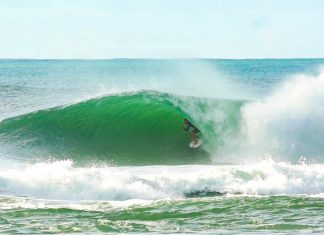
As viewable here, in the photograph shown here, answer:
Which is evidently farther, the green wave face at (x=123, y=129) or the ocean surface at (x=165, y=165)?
the green wave face at (x=123, y=129)

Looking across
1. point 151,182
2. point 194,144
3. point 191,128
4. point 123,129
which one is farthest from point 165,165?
point 151,182

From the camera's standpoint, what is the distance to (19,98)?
43.9m

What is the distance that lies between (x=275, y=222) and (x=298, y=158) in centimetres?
963

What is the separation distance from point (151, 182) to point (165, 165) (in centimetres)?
468

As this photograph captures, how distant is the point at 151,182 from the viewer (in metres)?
16.5

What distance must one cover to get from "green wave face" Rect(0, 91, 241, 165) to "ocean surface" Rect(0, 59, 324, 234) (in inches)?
1.3

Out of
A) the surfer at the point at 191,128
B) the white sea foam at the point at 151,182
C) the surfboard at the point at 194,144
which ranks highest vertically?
the surfer at the point at 191,128

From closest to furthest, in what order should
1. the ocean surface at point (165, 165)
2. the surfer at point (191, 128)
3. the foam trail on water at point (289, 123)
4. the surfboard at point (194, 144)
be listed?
the ocean surface at point (165, 165) < the surfboard at point (194, 144) < the foam trail on water at point (289, 123) < the surfer at point (191, 128)

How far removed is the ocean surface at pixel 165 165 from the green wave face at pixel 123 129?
33 millimetres

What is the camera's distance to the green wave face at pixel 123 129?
22.8m

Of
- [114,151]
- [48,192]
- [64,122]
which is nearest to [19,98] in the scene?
[64,122]

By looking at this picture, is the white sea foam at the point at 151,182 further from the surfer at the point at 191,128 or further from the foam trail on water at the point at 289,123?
the surfer at the point at 191,128

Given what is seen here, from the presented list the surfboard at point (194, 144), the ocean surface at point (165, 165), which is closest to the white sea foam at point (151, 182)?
the ocean surface at point (165, 165)

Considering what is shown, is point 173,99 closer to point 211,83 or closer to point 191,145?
point 191,145
